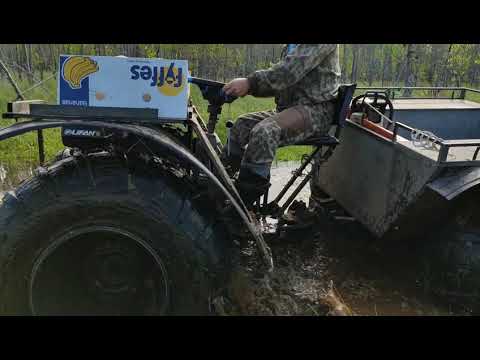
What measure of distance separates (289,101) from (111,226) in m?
1.74

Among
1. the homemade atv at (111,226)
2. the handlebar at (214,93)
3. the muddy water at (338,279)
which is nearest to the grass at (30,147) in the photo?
the handlebar at (214,93)

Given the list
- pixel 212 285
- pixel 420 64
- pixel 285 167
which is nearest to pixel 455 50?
pixel 420 64

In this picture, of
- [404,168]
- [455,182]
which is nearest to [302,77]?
[404,168]

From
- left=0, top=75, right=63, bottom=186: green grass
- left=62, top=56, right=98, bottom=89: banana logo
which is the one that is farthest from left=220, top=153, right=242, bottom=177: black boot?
left=0, top=75, right=63, bottom=186: green grass

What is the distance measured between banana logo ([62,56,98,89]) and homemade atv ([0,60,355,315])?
18 cm

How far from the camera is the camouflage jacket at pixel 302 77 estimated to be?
3080mm

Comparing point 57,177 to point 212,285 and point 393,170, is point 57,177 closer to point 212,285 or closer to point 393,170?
point 212,285

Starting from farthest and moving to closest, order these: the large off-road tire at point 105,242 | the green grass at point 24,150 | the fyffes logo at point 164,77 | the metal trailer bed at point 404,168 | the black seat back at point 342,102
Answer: the green grass at point 24,150 → the black seat back at point 342,102 → the metal trailer bed at point 404,168 → the fyffes logo at point 164,77 → the large off-road tire at point 105,242

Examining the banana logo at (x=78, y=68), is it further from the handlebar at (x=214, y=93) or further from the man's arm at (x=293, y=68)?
the man's arm at (x=293, y=68)

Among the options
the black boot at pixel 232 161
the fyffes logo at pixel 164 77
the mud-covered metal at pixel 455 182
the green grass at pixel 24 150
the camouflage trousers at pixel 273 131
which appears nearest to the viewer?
the fyffes logo at pixel 164 77

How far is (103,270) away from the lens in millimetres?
2600

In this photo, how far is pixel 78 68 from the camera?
2453 millimetres

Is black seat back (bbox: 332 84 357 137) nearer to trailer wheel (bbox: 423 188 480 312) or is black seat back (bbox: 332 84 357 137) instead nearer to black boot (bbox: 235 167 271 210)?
black boot (bbox: 235 167 271 210)

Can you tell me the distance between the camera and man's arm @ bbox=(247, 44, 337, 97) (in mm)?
3072
